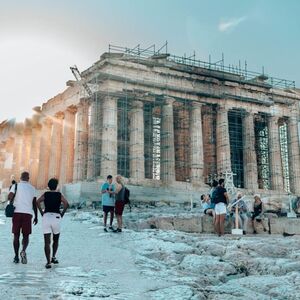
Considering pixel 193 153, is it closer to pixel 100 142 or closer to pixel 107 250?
pixel 100 142

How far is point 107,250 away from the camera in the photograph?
1080cm

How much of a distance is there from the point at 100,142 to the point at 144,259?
1127 inches

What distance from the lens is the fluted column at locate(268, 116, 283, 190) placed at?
44.9 meters

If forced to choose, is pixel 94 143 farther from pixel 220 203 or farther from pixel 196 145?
pixel 220 203

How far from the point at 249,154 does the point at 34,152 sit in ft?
74.2

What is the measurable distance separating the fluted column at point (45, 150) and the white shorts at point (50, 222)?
38.8 metres

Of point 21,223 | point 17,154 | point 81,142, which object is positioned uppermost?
point 17,154

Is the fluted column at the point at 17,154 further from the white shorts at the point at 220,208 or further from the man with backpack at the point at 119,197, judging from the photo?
the white shorts at the point at 220,208

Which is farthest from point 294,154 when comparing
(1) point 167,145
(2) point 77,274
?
(2) point 77,274

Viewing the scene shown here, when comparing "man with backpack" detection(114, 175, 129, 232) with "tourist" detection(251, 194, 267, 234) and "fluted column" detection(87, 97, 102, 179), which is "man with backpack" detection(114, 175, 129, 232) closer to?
"tourist" detection(251, 194, 267, 234)

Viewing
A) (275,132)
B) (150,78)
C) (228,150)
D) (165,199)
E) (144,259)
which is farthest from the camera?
(275,132)

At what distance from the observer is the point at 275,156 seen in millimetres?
45406

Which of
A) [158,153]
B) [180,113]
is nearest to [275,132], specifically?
[180,113]

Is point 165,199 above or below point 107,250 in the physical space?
above
